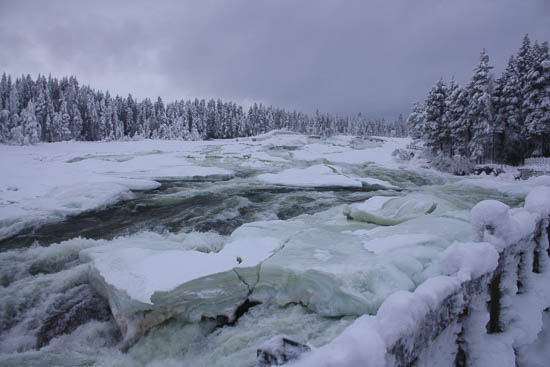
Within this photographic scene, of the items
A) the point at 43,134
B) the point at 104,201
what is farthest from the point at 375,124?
the point at 104,201

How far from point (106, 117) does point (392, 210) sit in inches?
3205

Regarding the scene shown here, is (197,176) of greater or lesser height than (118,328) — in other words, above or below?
Answer: above

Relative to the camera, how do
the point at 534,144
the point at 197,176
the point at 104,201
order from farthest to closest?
the point at 534,144, the point at 197,176, the point at 104,201

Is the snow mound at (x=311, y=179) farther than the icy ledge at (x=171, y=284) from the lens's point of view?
Yes

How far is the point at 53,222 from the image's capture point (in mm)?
9258

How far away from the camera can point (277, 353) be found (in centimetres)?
179

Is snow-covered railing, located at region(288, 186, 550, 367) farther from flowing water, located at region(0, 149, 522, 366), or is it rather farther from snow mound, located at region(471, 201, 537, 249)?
flowing water, located at region(0, 149, 522, 366)

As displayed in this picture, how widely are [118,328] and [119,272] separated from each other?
31.9 inches

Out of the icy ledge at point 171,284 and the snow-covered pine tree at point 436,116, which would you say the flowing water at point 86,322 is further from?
the snow-covered pine tree at point 436,116

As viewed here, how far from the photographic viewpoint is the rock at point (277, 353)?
1779 millimetres

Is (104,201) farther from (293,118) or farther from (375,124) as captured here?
(375,124)

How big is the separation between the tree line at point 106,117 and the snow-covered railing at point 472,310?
61.9 metres

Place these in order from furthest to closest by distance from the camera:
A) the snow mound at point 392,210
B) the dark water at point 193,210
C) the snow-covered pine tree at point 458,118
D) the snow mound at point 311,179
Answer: the snow-covered pine tree at point 458,118 → the snow mound at point 311,179 → the dark water at point 193,210 → the snow mound at point 392,210

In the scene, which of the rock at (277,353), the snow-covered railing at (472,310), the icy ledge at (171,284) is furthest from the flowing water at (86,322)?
the rock at (277,353)
